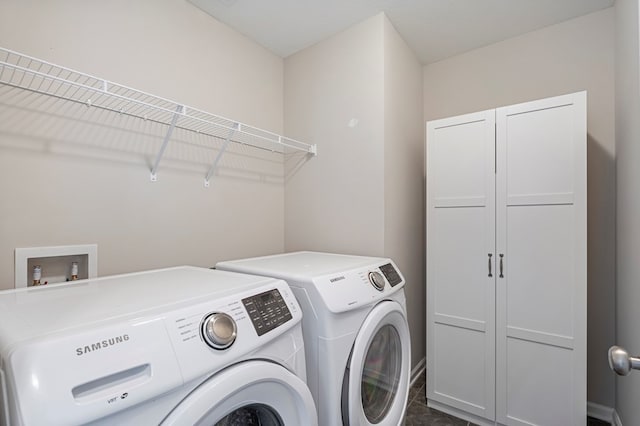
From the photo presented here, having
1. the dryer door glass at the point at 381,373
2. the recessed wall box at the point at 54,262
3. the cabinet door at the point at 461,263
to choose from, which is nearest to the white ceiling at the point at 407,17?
the cabinet door at the point at 461,263

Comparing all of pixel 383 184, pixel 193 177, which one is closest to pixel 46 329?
pixel 193 177

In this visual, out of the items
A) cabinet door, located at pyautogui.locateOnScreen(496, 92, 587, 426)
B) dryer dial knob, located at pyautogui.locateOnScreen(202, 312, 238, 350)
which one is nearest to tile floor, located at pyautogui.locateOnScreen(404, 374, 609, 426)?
cabinet door, located at pyautogui.locateOnScreen(496, 92, 587, 426)

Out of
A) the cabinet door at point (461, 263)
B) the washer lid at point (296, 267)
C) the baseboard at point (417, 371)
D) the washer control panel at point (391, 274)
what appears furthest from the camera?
the baseboard at point (417, 371)

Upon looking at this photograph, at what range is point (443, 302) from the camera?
198 centimetres

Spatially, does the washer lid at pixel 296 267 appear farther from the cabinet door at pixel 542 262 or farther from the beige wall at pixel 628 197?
the beige wall at pixel 628 197

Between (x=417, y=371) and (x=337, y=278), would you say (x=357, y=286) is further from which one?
(x=417, y=371)

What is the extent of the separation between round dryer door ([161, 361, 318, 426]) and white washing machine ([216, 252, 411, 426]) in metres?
0.23

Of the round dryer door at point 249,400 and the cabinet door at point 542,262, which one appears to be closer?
the round dryer door at point 249,400

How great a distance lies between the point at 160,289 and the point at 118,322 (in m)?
0.32

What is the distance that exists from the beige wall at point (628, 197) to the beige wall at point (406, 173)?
1.12 metres

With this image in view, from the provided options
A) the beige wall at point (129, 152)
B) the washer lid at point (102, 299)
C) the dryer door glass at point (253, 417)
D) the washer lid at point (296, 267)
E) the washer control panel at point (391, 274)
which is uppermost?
the beige wall at point (129, 152)

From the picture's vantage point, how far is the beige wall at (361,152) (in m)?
1.96

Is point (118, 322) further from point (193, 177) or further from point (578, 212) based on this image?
point (578, 212)

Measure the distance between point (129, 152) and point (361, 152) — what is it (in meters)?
1.31
